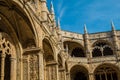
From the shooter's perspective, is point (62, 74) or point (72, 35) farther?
point (72, 35)

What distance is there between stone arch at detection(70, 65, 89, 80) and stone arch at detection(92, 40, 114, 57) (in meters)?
4.09

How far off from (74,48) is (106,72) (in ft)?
21.7

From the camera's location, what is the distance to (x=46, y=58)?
21.5 m

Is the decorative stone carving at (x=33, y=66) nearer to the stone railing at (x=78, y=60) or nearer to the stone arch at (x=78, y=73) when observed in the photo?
the stone railing at (x=78, y=60)

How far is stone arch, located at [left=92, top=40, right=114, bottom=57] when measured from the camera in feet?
119

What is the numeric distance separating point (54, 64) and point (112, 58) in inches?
584

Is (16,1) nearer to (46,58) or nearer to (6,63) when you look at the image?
(6,63)

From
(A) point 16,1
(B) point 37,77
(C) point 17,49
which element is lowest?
(B) point 37,77

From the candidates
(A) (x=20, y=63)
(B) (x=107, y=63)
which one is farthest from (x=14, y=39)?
(B) (x=107, y=63)

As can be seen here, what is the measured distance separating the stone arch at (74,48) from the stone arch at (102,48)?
1.93 m

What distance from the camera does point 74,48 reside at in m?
37.4

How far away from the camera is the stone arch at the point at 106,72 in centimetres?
3372

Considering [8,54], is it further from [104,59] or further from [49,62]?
[104,59]

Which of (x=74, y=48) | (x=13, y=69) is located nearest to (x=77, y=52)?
(x=74, y=48)
